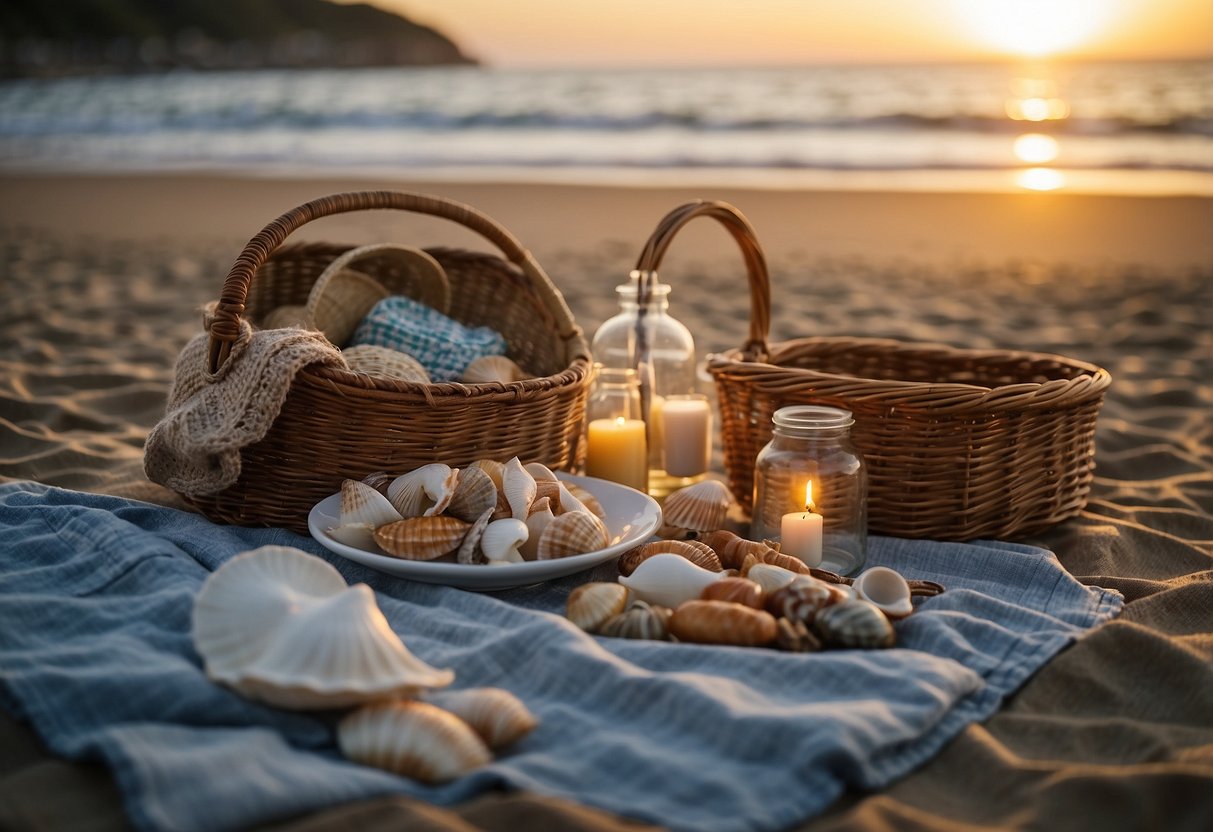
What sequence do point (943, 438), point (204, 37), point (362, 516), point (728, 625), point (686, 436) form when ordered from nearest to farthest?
point (728, 625), point (362, 516), point (943, 438), point (686, 436), point (204, 37)

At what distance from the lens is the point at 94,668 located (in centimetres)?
149

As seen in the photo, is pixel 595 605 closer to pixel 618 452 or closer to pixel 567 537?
pixel 567 537

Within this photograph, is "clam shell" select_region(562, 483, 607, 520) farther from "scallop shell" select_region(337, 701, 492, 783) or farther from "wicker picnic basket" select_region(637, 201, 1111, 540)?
"scallop shell" select_region(337, 701, 492, 783)

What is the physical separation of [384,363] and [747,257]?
931 millimetres

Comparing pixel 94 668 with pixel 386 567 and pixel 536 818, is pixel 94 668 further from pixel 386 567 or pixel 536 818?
pixel 536 818

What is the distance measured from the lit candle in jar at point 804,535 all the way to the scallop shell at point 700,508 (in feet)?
0.63

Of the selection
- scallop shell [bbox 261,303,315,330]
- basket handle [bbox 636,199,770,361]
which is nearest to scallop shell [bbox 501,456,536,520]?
basket handle [bbox 636,199,770,361]

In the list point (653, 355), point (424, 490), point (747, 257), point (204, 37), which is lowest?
point (424, 490)

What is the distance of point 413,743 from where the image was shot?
1325 millimetres

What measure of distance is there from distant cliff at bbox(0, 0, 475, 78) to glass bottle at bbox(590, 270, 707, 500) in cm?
1534

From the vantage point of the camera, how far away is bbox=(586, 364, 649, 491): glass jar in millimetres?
2451

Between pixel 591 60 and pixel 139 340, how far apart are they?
12.3 meters

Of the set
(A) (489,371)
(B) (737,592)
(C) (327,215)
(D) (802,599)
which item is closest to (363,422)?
(A) (489,371)

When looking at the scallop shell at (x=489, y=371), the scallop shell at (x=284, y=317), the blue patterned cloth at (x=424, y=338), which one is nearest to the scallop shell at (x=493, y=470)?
the scallop shell at (x=489, y=371)
